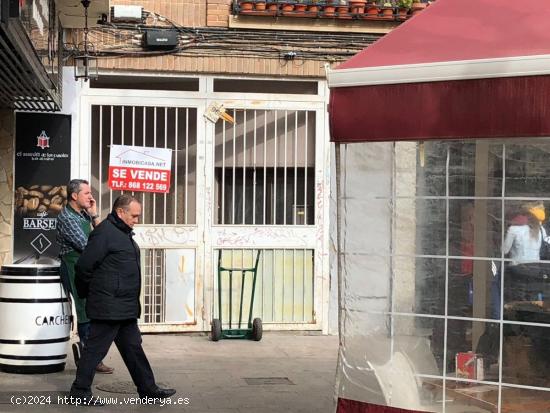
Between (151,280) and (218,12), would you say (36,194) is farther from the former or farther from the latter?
(218,12)

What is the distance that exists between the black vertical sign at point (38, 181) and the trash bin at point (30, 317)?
6.89 feet

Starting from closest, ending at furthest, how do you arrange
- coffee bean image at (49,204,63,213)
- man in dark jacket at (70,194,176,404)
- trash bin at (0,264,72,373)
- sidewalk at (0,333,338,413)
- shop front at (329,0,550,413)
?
shop front at (329,0,550,413), man in dark jacket at (70,194,176,404), sidewalk at (0,333,338,413), trash bin at (0,264,72,373), coffee bean image at (49,204,63,213)

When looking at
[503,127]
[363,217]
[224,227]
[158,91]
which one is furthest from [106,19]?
[503,127]

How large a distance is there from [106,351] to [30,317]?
1.39 m

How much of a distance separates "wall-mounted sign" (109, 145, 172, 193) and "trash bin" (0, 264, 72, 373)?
102 inches

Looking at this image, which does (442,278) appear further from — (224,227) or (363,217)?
(224,227)

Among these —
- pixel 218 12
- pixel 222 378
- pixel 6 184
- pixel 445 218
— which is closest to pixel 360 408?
pixel 445 218

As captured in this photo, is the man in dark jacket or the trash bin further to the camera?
the trash bin

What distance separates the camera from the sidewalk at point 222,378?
7.06m

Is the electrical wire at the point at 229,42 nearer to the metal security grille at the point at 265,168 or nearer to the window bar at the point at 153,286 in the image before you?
the metal security grille at the point at 265,168

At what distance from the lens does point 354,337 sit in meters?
5.57

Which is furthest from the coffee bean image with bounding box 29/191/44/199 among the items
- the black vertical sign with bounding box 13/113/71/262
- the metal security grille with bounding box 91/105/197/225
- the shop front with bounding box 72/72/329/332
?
the metal security grille with bounding box 91/105/197/225

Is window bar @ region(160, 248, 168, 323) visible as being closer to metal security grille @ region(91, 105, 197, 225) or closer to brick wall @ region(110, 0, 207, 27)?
metal security grille @ region(91, 105, 197, 225)

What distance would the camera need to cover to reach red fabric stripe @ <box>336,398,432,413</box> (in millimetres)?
5375
